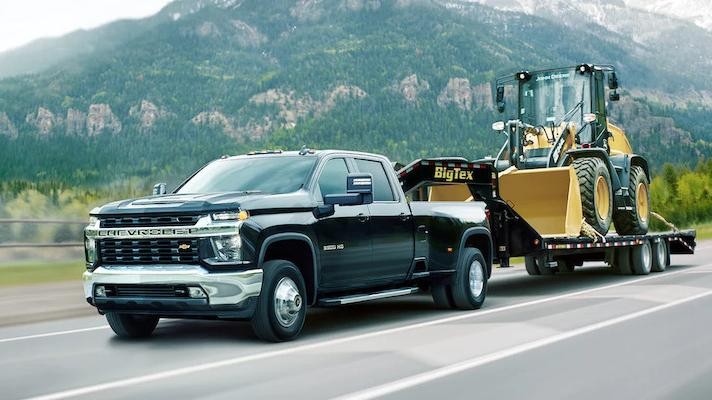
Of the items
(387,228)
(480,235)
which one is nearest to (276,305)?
(387,228)

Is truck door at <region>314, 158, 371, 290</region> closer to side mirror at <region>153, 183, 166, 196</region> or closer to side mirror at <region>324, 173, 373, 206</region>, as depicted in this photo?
side mirror at <region>324, 173, 373, 206</region>

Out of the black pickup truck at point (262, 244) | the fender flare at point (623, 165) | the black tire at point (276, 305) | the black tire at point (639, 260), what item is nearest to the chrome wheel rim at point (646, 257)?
the black tire at point (639, 260)

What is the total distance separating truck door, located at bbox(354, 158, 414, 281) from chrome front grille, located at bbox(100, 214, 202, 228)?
2429 mm

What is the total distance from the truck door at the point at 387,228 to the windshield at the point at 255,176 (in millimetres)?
926

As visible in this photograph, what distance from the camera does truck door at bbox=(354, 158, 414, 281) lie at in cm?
1097

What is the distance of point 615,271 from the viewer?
64.1 ft

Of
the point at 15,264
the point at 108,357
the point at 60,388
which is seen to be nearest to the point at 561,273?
the point at 15,264

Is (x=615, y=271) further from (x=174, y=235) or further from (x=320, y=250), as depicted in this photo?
(x=174, y=235)

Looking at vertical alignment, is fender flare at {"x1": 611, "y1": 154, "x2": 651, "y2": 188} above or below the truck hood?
above

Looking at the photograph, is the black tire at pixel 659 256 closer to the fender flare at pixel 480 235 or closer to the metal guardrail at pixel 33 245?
the fender flare at pixel 480 235

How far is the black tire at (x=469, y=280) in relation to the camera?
41.2 ft

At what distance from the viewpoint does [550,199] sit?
1700 cm

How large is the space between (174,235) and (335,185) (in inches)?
84.5

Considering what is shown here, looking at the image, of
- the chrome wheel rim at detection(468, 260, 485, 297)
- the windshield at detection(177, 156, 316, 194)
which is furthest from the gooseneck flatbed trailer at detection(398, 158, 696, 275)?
→ the windshield at detection(177, 156, 316, 194)
